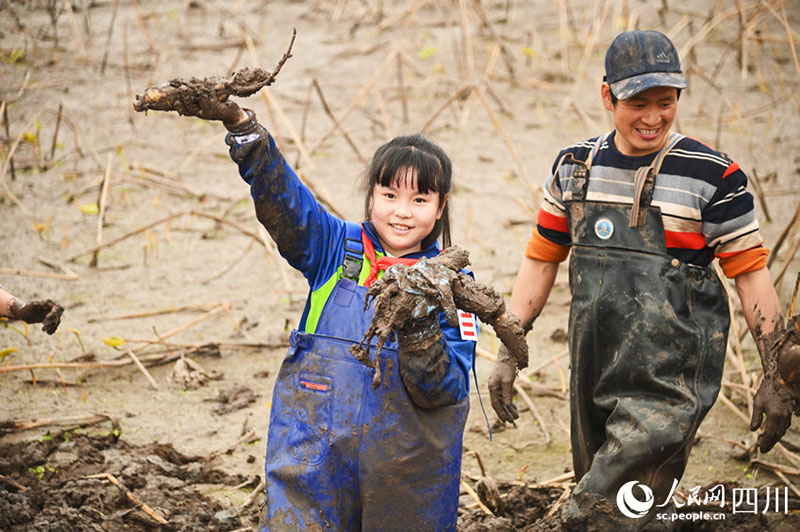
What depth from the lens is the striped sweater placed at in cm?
272

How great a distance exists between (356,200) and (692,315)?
12.0 ft

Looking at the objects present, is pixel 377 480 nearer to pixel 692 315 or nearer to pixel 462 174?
pixel 692 315

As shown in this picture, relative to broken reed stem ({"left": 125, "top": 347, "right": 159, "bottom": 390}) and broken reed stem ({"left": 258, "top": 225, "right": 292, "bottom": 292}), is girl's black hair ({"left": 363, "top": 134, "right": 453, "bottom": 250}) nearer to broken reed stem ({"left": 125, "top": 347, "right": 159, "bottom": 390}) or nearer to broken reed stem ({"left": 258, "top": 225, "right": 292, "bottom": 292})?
broken reed stem ({"left": 125, "top": 347, "right": 159, "bottom": 390})

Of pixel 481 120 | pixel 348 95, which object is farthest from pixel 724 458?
pixel 348 95

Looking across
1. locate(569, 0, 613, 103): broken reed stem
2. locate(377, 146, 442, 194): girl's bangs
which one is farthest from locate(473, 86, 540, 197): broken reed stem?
locate(377, 146, 442, 194): girl's bangs

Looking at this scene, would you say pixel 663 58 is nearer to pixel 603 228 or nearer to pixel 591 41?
pixel 603 228

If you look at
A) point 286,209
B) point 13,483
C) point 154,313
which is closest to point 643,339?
point 286,209

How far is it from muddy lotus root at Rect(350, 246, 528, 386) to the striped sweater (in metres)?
0.64

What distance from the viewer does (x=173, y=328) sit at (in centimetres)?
474

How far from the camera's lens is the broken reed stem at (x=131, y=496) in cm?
315

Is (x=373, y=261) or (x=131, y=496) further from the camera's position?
(x=131, y=496)

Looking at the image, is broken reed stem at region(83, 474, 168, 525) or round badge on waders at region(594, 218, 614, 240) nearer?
round badge on waders at region(594, 218, 614, 240)

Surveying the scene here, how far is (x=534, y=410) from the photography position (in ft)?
13.3

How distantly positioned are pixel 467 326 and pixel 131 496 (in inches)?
56.1
